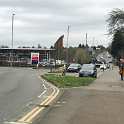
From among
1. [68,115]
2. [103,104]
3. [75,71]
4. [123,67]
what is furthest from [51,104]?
[75,71]

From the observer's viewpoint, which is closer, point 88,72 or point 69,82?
point 69,82

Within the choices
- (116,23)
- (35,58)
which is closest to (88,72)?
(116,23)

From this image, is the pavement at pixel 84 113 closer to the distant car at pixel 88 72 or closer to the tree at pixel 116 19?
the tree at pixel 116 19

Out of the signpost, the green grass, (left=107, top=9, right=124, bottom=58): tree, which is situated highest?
(left=107, top=9, right=124, bottom=58): tree

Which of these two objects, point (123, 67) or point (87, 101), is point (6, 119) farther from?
point (123, 67)

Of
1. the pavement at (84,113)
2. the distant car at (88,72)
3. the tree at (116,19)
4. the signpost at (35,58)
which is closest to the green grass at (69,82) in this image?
the tree at (116,19)

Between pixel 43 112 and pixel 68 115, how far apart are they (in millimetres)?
1096

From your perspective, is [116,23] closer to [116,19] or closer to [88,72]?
[116,19]

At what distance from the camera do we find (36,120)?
1330 centimetres

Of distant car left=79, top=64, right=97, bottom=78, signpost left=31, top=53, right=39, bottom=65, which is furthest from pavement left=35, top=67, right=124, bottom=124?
signpost left=31, top=53, right=39, bottom=65

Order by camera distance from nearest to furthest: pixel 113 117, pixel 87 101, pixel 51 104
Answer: pixel 113 117 < pixel 51 104 < pixel 87 101

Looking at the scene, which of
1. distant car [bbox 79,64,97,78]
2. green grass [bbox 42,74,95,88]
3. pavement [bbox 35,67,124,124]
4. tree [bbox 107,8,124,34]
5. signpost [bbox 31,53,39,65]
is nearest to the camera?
pavement [bbox 35,67,124,124]

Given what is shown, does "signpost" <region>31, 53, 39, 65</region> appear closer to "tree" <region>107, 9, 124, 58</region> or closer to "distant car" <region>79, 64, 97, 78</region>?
"distant car" <region>79, 64, 97, 78</region>

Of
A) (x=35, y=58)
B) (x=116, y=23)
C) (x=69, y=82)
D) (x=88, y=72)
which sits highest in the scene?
(x=116, y=23)
